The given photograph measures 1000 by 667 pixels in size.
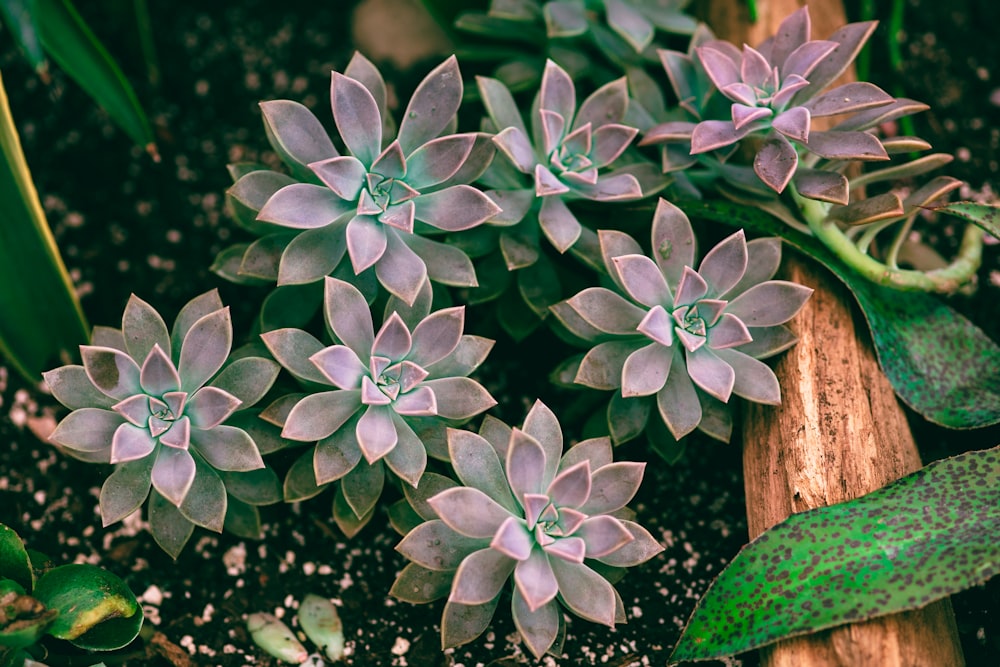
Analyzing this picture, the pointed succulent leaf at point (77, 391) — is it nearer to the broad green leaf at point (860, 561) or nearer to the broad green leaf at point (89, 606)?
the broad green leaf at point (89, 606)

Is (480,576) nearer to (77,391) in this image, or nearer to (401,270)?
(401,270)

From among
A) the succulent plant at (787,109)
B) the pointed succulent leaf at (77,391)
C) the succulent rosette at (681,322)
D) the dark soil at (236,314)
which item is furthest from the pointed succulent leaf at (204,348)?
the succulent plant at (787,109)

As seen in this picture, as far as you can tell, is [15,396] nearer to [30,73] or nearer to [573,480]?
[30,73]

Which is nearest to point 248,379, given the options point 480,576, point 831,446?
point 480,576

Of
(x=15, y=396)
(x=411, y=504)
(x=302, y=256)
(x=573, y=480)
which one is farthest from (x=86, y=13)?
(x=573, y=480)

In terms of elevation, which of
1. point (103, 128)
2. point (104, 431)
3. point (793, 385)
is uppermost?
point (103, 128)

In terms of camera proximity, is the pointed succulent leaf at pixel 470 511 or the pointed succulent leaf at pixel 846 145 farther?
the pointed succulent leaf at pixel 846 145

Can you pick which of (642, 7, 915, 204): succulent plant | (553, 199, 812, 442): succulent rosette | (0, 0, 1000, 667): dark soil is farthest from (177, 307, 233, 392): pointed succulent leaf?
(642, 7, 915, 204): succulent plant
